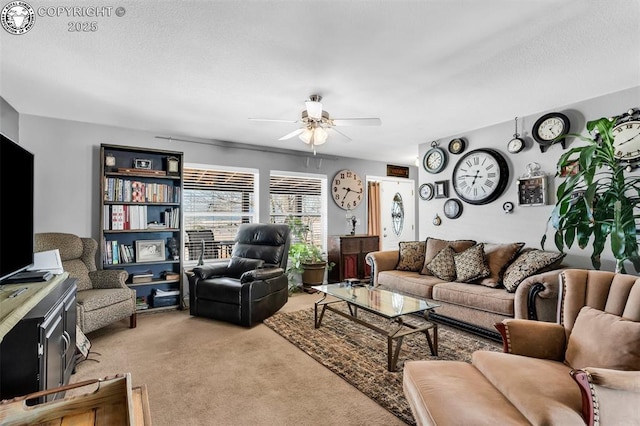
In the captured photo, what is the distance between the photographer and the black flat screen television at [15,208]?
1708mm

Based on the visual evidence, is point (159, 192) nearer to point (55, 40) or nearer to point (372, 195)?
point (55, 40)

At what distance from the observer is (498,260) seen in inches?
140

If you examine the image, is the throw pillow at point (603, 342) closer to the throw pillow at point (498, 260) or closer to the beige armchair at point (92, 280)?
the throw pillow at point (498, 260)

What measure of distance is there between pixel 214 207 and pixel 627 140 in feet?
16.0

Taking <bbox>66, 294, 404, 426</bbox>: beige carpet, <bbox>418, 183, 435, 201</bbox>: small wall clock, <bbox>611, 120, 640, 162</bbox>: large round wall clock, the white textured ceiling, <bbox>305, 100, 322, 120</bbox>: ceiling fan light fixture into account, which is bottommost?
<bbox>66, 294, 404, 426</bbox>: beige carpet

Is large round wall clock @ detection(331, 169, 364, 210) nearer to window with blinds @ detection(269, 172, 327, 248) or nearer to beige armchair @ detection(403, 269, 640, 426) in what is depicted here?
window with blinds @ detection(269, 172, 327, 248)

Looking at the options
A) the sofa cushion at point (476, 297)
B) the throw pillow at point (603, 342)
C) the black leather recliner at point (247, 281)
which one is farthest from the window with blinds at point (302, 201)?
the throw pillow at point (603, 342)

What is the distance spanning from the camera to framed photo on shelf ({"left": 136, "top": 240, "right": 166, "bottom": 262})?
13.1ft

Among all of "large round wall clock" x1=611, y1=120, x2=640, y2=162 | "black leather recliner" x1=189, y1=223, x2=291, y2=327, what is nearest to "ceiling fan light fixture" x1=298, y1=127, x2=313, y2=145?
"black leather recliner" x1=189, y1=223, x2=291, y2=327

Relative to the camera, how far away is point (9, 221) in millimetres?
1801

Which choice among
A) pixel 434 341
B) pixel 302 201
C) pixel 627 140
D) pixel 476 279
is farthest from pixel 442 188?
pixel 434 341

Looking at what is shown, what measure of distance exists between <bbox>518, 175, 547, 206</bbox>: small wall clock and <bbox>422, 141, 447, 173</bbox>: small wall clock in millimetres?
1115

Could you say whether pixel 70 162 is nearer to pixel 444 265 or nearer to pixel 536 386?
pixel 444 265

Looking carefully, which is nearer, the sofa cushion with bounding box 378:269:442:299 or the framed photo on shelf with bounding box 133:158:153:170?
the sofa cushion with bounding box 378:269:442:299
